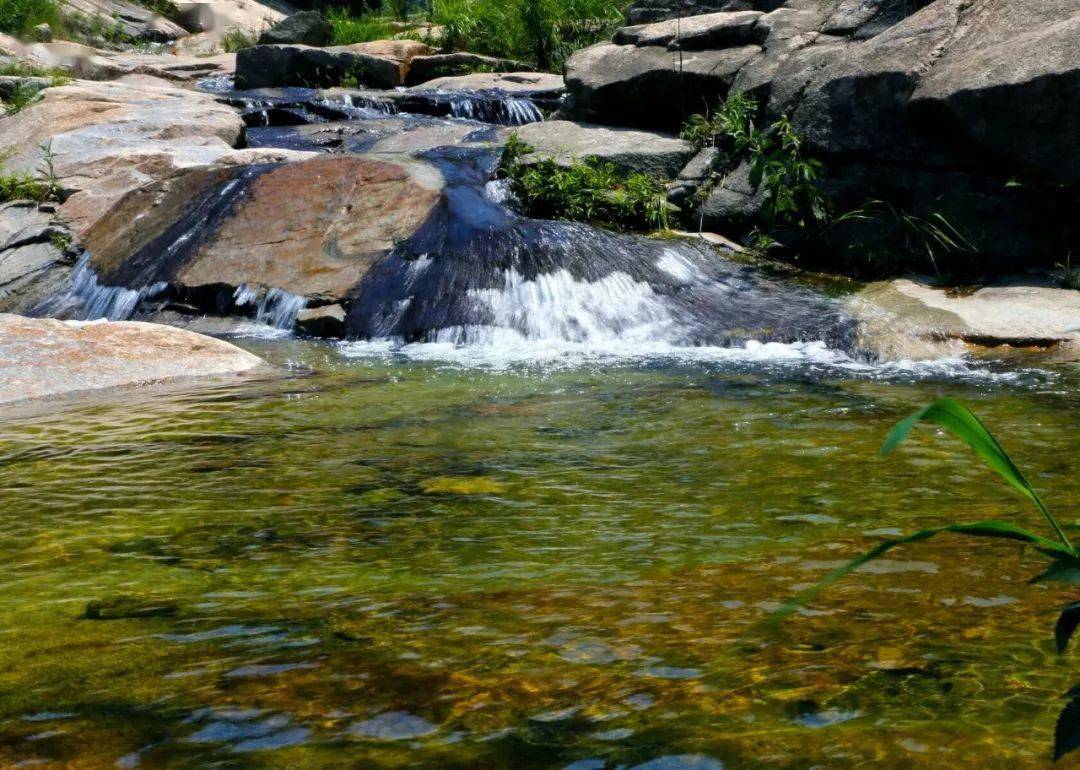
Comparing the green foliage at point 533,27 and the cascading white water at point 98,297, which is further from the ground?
the green foliage at point 533,27

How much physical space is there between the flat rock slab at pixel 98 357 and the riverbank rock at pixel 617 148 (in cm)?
462

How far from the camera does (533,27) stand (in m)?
17.7

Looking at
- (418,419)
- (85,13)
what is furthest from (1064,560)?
(85,13)

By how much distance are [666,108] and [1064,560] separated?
11290mm

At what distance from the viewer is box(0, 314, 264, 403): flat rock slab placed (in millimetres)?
6352

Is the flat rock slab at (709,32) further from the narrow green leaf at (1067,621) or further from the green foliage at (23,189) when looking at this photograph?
the narrow green leaf at (1067,621)

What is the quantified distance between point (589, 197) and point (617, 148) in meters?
1.05

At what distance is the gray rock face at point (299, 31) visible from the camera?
68.9 feet

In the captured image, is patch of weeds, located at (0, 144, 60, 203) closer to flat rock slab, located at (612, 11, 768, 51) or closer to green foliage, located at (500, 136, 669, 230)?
green foliage, located at (500, 136, 669, 230)

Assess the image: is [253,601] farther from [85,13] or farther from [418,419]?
[85,13]

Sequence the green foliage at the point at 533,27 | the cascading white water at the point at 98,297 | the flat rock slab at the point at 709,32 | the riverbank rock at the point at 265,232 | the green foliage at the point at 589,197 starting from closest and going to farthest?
the riverbank rock at the point at 265,232, the cascading white water at the point at 98,297, the green foliage at the point at 589,197, the flat rock slab at the point at 709,32, the green foliage at the point at 533,27

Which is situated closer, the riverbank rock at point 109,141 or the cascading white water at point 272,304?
the cascading white water at point 272,304

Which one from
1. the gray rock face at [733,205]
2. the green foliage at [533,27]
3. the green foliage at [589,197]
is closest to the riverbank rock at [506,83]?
the green foliage at [533,27]

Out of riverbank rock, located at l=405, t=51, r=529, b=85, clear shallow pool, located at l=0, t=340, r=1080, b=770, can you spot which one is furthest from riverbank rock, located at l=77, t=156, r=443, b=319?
riverbank rock, located at l=405, t=51, r=529, b=85
